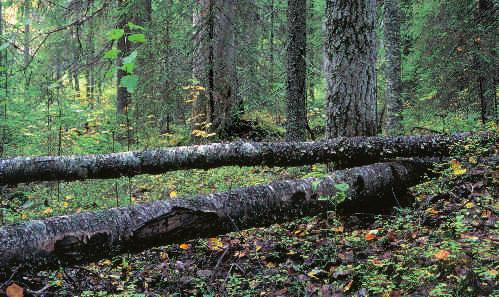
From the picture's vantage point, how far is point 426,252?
2936 mm

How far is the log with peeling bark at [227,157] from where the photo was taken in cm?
521

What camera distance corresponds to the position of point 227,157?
18.3 feet

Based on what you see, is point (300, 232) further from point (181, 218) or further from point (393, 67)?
point (393, 67)

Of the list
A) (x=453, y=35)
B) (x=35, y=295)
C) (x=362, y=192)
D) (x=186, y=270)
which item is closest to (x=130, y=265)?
(x=186, y=270)

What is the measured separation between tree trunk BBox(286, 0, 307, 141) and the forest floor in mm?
3103

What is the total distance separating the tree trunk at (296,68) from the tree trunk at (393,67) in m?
4.52

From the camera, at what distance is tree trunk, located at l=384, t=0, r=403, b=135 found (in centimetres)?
1128

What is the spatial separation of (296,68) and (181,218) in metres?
5.02

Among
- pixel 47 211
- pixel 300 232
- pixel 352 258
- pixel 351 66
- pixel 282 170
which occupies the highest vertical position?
pixel 351 66

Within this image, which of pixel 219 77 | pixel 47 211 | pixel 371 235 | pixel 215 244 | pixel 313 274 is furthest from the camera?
pixel 219 77

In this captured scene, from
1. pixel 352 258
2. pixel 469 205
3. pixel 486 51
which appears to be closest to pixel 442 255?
pixel 352 258

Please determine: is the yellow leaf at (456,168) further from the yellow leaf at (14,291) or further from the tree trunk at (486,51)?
the yellow leaf at (14,291)

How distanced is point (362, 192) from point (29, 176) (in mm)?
4605

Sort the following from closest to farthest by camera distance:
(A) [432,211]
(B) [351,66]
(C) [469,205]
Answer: (C) [469,205] → (A) [432,211] → (B) [351,66]
